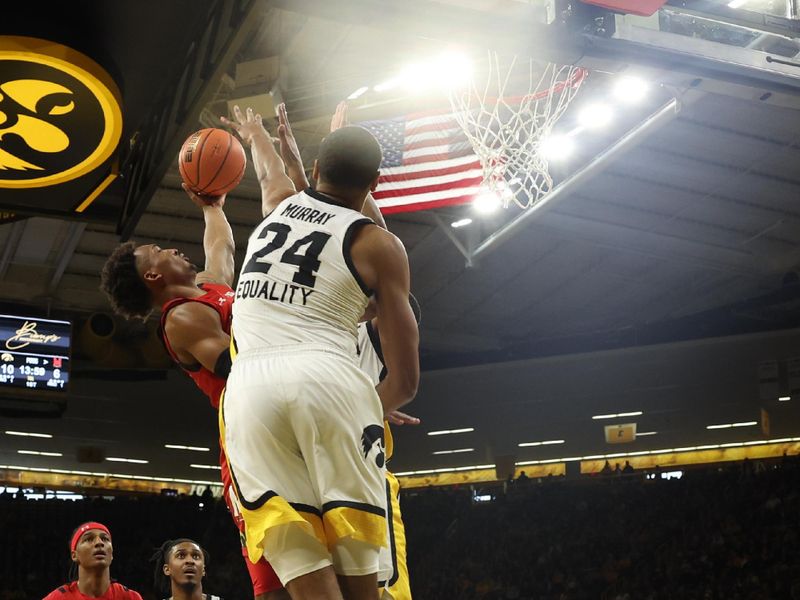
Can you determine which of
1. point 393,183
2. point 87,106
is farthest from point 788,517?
point 87,106

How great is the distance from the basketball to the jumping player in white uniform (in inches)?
Answer: 57.9

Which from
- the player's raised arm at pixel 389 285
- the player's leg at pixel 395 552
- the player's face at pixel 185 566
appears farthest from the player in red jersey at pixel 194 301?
the player's face at pixel 185 566

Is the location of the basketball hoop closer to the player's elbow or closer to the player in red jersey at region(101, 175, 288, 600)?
the player in red jersey at region(101, 175, 288, 600)

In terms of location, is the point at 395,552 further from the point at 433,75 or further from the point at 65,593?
the point at 433,75

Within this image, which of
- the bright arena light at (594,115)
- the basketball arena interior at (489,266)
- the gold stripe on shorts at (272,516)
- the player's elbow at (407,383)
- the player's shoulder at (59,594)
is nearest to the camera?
the gold stripe on shorts at (272,516)

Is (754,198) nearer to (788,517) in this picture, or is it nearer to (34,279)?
Result: (788,517)

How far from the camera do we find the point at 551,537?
19.3 metres

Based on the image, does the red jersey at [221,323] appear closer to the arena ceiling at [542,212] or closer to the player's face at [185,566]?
the arena ceiling at [542,212]

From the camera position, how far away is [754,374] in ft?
57.7

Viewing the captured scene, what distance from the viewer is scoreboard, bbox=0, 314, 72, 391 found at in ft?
41.5

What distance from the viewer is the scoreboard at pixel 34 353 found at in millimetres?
12648

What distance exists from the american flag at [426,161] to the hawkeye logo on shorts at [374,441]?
21.4 ft

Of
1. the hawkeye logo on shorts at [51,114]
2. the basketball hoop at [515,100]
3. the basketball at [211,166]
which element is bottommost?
the basketball at [211,166]

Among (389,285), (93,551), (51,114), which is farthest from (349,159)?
(93,551)
